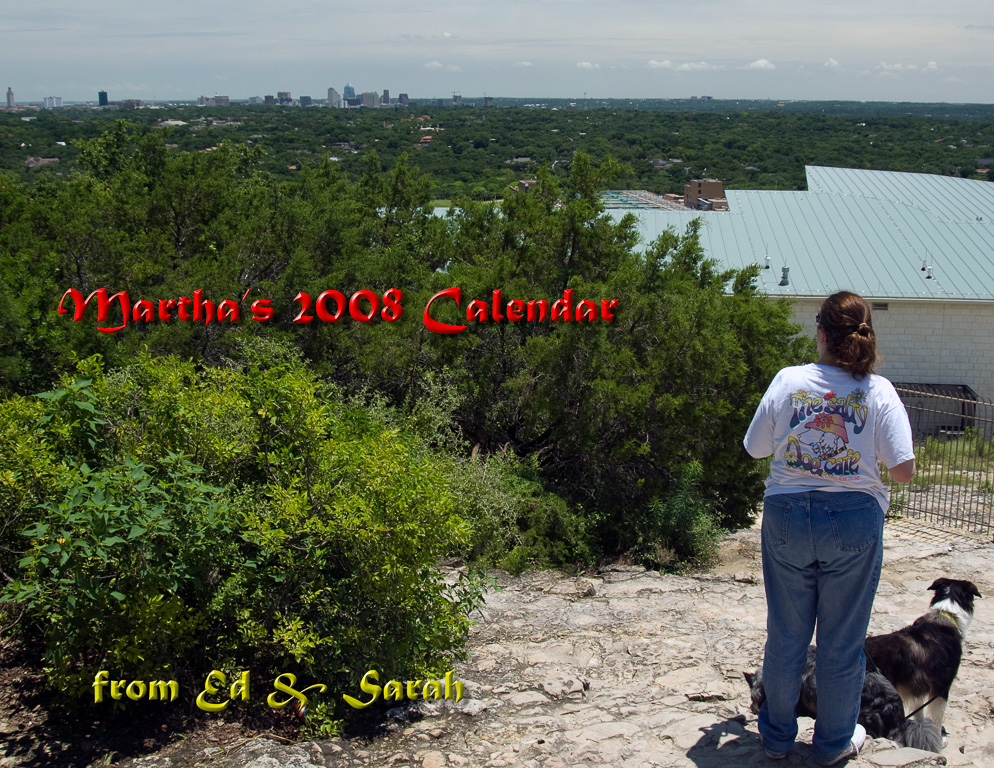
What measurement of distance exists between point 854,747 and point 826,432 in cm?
129

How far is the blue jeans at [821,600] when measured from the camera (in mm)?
3221

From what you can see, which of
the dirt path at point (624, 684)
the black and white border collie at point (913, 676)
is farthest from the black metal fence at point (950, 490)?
the black and white border collie at point (913, 676)

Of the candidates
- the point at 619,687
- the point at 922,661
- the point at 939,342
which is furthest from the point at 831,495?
the point at 939,342

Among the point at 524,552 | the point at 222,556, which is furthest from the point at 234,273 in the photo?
the point at 222,556

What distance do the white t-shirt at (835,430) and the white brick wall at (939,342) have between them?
15650 millimetres

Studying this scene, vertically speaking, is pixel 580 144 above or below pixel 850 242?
above

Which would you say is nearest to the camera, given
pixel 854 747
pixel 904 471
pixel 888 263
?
pixel 904 471

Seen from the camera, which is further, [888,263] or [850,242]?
[850,242]

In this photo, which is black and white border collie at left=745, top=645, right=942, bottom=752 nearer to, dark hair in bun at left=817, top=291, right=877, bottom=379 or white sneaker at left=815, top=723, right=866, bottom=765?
white sneaker at left=815, top=723, right=866, bottom=765

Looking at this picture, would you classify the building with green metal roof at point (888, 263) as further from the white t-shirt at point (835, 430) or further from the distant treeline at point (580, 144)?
the distant treeline at point (580, 144)

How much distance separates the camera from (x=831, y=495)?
3.23 meters

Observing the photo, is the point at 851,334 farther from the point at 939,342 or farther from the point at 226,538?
the point at 939,342

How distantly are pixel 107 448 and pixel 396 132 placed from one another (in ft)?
255

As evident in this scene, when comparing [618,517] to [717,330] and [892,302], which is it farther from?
[892,302]
